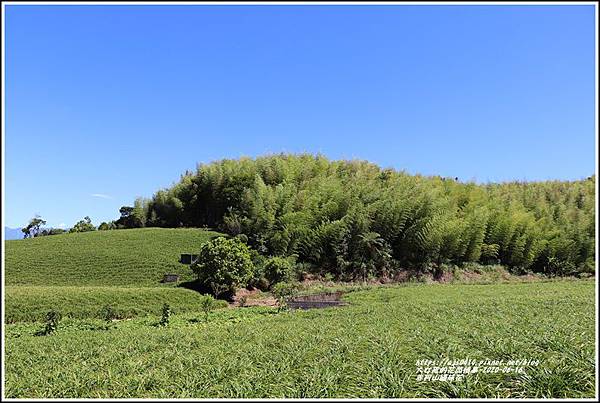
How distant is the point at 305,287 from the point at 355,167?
12.2 m

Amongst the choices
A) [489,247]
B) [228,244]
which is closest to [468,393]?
[228,244]

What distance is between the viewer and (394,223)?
20984 mm

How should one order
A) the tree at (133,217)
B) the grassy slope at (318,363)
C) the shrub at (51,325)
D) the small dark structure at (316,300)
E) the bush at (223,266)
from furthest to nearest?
the tree at (133,217), the bush at (223,266), the small dark structure at (316,300), the shrub at (51,325), the grassy slope at (318,363)

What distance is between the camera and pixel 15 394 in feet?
11.2

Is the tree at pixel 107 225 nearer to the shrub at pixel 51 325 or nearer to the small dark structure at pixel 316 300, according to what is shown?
the small dark structure at pixel 316 300

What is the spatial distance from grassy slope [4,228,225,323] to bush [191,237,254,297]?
0.86 meters

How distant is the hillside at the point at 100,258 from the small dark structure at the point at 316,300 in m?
5.63

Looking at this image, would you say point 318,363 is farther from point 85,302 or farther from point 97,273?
point 97,273

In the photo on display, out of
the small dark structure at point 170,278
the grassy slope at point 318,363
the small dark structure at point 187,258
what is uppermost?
the small dark structure at point 187,258

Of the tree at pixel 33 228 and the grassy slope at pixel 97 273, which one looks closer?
the grassy slope at pixel 97 273

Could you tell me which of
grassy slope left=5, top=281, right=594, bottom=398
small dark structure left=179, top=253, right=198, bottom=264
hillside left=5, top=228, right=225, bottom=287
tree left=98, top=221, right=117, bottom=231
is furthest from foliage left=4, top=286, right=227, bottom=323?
tree left=98, top=221, right=117, bottom=231

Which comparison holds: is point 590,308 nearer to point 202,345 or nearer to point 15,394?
point 202,345

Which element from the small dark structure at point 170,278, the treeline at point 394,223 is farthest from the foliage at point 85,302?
the treeline at point 394,223

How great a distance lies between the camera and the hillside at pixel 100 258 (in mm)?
16469
